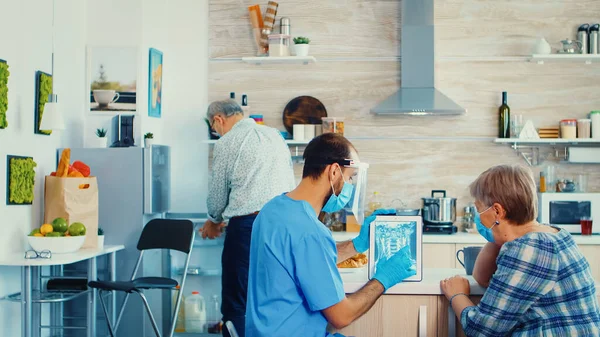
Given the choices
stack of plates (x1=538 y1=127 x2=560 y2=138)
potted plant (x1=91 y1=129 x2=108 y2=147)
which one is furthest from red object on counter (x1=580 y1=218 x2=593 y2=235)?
potted plant (x1=91 y1=129 x2=108 y2=147)

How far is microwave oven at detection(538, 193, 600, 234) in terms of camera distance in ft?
17.4

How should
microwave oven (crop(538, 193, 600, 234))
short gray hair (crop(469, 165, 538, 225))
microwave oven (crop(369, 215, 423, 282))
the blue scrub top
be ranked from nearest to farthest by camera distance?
1. the blue scrub top
2. short gray hair (crop(469, 165, 538, 225))
3. microwave oven (crop(369, 215, 423, 282))
4. microwave oven (crop(538, 193, 600, 234))

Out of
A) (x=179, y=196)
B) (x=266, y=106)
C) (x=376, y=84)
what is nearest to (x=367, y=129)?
(x=376, y=84)

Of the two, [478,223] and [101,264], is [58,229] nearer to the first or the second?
[101,264]

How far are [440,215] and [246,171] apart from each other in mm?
1739

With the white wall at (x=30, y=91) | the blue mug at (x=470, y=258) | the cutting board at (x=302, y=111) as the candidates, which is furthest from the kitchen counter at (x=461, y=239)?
the blue mug at (x=470, y=258)

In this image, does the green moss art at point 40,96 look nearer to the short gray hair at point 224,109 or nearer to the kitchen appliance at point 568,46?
the short gray hair at point 224,109

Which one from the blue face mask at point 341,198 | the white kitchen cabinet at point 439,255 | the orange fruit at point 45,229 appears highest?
the blue face mask at point 341,198

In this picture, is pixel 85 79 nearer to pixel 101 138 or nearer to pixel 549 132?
pixel 101 138

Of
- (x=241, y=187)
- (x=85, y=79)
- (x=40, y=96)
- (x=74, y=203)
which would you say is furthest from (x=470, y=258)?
(x=85, y=79)

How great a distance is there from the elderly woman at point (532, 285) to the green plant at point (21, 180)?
286 centimetres

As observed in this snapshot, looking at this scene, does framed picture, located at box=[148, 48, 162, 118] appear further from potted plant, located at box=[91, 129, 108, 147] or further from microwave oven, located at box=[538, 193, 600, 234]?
microwave oven, located at box=[538, 193, 600, 234]

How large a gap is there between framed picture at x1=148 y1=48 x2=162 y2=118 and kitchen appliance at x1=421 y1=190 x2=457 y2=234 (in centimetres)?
204

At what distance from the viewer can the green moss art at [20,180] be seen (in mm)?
4281
